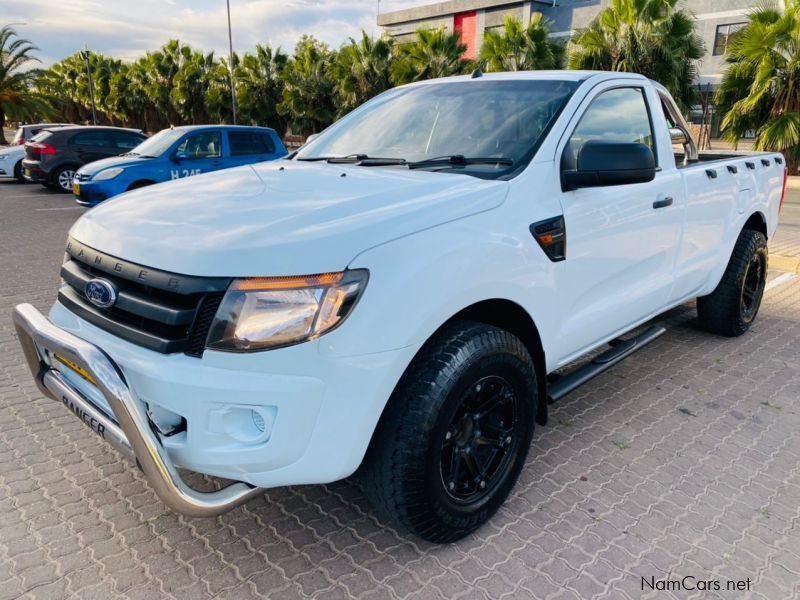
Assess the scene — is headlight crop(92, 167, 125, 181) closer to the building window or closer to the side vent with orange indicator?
the side vent with orange indicator

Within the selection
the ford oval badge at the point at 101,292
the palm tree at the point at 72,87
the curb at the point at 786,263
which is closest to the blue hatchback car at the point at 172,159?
the ford oval badge at the point at 101,292

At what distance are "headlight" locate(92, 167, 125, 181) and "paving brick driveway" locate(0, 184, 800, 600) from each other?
23.3 ft

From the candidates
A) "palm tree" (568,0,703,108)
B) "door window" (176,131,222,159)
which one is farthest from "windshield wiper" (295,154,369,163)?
"palm tree" (568,0,703,108)

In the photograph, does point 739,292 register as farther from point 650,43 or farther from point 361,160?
point 650,43

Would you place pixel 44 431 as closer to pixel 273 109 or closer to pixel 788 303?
pixel 788 303

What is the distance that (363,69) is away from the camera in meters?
22.9

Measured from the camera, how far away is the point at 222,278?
5.98 feet

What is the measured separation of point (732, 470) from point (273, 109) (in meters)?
29.2


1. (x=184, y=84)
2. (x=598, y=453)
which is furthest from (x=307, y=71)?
(x=598, y=453)

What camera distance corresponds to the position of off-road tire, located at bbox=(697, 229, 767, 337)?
4387mm

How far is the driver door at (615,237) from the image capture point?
2.70 metres

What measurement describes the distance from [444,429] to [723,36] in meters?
31.9

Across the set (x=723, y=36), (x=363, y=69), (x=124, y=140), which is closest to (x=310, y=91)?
(x=363, y=69)

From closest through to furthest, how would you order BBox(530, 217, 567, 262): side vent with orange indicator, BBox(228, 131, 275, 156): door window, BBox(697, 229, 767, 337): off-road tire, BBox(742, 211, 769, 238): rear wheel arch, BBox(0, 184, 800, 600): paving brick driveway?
BBox(0, 184, 800, 600): paving brick driveway, BBox(530, 217, 567, 262): side vent with orange indicator, BBox(697, 229, 767, 337): off-road tire, BBox(742, 211, 769, 238): rear wheel arch, BBox(228, 131, 275, 156): door window
